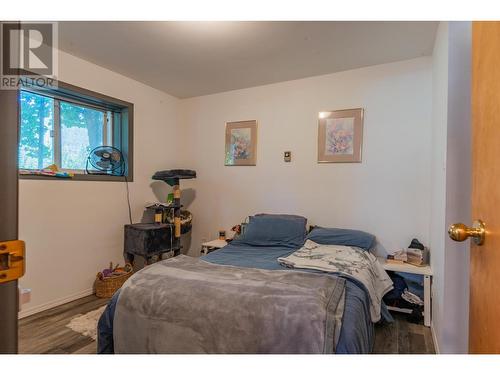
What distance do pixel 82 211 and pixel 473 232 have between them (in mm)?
3071

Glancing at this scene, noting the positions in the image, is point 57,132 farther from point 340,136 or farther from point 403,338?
point 403,338

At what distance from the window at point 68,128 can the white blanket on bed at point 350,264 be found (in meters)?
2.22

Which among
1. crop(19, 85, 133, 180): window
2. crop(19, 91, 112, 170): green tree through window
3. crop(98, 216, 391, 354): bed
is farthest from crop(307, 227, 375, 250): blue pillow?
crop(19, 91, 112, 170): green tree through window

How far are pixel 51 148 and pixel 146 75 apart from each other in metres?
1.26

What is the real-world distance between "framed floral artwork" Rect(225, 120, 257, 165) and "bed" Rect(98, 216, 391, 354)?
1.29 meters

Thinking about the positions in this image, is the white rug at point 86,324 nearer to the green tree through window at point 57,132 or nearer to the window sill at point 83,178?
the window sill at point 83,178

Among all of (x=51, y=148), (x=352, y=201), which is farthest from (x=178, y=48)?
(x=352, y=201)

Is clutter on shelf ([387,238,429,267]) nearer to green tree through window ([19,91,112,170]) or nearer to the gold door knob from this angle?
the gold door knob

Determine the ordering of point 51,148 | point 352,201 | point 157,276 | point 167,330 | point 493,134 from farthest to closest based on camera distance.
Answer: point 352,201 → point 51,148 → point 157,276 → point 167,330 → point 493,134

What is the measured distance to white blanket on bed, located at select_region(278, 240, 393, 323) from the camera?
74.5 inches

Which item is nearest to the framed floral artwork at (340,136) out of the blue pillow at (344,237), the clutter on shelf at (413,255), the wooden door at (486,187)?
Result: the blue pillow at (344,237)
